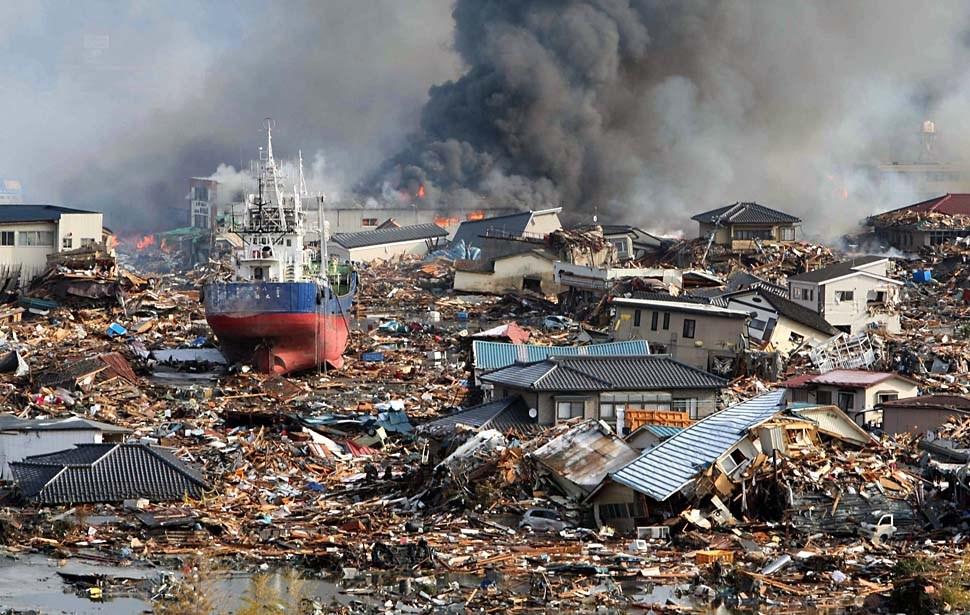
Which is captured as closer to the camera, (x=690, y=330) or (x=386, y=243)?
(x=690, y=330)

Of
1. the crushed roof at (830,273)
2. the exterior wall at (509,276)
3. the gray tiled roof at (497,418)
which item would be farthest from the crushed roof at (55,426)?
the exterior wall at (509,276)

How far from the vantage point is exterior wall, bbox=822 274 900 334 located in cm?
3462

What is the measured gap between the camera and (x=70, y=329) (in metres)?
36.1

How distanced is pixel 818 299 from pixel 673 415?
13938 mm

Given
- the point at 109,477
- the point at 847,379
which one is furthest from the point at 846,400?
the point at 109,477

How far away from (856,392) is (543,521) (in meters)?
7.53

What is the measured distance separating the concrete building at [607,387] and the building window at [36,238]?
22.8 meters

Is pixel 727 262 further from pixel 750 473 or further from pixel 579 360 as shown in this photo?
pixel 750 473

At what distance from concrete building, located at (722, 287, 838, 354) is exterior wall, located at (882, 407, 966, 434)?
27.0 feet

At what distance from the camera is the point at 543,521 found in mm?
17719

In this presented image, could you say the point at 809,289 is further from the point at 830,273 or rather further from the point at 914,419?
the point at 914,419

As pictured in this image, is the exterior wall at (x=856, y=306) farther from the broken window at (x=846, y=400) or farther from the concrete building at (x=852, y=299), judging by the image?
the broken window at (x=846, y=400)

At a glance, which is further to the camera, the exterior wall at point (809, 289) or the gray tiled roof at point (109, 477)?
the exterior wall at point (809, 289)

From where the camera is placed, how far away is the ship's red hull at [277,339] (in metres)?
32.5
